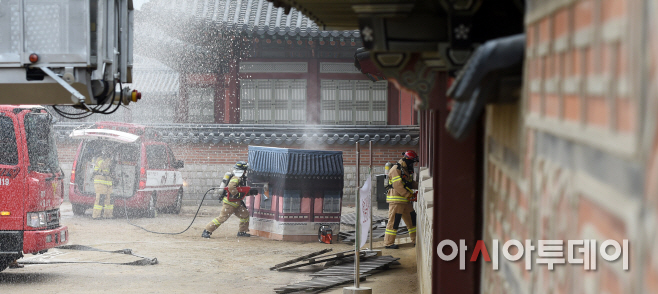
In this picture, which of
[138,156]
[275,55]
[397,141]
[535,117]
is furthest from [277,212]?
[535,117]

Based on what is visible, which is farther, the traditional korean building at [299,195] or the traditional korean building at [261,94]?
the traditional korean building at [261,94]

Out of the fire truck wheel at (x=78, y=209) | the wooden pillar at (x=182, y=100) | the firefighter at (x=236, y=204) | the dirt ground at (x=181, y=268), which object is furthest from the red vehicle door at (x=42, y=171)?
the wooden pillar at (x=182, y=100)

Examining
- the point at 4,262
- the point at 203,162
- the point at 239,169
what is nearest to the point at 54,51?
the point at 4,262

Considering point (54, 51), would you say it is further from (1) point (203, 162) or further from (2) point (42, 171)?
(1) point (203, 162)

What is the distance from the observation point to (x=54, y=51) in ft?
21.2

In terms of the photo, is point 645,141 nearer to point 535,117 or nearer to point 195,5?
point 535,117

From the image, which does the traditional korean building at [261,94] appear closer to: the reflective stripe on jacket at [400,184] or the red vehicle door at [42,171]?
the reflective stripe on jacket at [400,184]

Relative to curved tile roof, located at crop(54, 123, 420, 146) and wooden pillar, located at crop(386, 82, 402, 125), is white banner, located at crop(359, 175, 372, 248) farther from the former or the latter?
wooden pillar, located at crop(386, 82, 402, 125)

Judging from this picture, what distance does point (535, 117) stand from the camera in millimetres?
1707

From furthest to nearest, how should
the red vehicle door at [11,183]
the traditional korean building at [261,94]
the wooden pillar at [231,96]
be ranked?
the wooden pillar at [231,96], the traditional korean building at [261,94], the red vehicle door at [11,183]

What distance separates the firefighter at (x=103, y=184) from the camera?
15.8 meters

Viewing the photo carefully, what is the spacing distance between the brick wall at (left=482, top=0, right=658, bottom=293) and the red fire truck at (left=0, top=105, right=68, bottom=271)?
26.7 ft

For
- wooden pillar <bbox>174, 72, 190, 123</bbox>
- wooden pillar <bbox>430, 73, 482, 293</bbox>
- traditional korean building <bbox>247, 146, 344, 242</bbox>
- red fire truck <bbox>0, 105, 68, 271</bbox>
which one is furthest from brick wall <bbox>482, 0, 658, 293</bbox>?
wooden pillar <bbox>174, 72, 190, 123</bbox>

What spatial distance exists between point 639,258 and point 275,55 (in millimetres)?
19782
